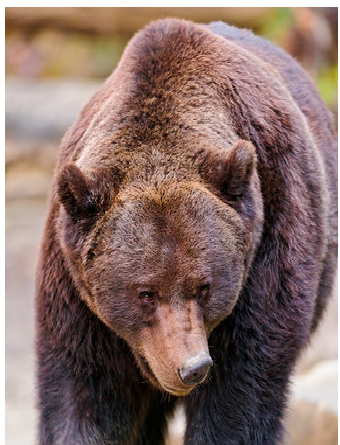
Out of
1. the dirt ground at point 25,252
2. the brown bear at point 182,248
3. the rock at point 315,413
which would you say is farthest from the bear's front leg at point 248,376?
the rock at point 315,413

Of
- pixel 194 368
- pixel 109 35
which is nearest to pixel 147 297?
pixel 194 368

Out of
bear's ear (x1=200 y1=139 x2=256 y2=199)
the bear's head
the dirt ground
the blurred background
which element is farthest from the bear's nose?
the blurred background

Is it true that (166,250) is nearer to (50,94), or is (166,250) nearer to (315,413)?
(315,413)

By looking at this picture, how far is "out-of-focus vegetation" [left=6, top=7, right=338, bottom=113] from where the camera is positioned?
604 inches

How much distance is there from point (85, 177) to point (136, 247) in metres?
0.46

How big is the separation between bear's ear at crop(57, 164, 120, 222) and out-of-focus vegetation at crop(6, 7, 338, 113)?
11.0 meters

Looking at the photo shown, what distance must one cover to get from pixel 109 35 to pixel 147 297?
14133mm

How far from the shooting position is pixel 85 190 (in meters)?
4.64

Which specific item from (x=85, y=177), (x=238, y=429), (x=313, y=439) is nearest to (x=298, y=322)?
(x=238, y=429)

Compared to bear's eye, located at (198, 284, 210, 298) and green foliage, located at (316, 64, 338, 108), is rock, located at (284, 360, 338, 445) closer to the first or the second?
bear's eye, located at (198, 284, 210, 298)

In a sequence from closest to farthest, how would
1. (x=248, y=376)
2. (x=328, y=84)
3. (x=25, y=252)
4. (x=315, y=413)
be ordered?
(x=248, y=376), (x=315, y=413), (x=25, y=252), (x=328, y=84)

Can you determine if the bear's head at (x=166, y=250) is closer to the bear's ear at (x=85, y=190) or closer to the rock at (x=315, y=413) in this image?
the bear's ear at (x=85, y=190)

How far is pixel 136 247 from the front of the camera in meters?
4.57

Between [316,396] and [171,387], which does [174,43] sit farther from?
[316,396]
